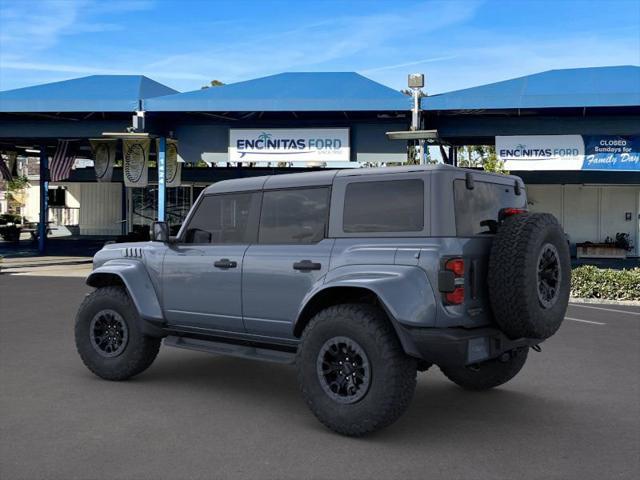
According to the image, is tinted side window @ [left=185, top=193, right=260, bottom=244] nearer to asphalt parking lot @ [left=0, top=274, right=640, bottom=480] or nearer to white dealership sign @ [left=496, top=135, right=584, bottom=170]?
asphalt parking lot @ [left=0, top=274, right=640, bottom=480]

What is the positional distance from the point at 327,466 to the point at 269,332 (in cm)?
156

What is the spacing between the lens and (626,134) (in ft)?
66.8

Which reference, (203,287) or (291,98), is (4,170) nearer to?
(291,98)

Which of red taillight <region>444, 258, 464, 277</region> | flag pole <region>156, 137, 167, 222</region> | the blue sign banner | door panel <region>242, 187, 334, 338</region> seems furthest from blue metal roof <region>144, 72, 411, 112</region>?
red taillight <region>444, 258, 464, 277</region>

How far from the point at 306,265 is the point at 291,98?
1543 cm

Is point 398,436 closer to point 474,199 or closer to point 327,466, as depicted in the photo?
point 327,466

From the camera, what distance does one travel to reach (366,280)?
484cm

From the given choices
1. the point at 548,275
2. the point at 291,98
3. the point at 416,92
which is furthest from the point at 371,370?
the point at 291,98

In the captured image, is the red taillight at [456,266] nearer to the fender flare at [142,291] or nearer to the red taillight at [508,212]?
the red taillight at [508,212]

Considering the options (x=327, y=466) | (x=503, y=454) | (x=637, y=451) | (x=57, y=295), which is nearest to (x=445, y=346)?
(x=503, y=454)

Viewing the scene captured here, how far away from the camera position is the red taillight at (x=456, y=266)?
4.62 metres

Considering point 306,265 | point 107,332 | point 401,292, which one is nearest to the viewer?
point 401,292

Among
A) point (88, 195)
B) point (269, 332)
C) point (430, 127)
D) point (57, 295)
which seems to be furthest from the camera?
point (88, 195)

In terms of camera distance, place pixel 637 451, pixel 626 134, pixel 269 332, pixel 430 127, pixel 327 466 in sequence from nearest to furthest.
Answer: pixel 327 466 < pixel 637 451 < pixel 269 332 < pixel 626 134 < pixel 430 127
